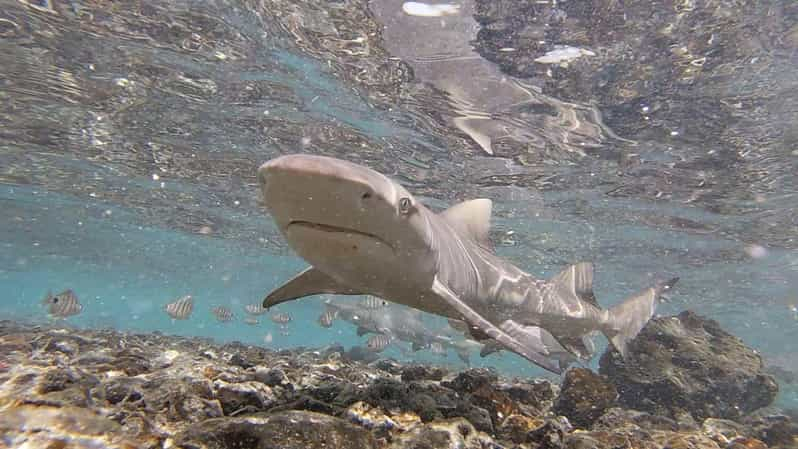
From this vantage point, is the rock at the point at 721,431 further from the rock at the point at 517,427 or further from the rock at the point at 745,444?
the rock at the point at 517,427

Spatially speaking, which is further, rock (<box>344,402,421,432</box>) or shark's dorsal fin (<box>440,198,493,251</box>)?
shark's dorsal fin (<box>440,198,493,251</box>)

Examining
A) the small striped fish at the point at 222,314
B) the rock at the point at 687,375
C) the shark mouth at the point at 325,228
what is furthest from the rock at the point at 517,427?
the small striped fish at the point at 222,314

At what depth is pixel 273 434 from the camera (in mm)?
2492

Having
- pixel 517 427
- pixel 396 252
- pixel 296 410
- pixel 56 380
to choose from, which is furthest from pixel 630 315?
pixel 56 380

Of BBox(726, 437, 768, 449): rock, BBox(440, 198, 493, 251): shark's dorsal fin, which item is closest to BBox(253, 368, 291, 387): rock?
BBox(440, 198, 493, 251): shark's dorsal fin

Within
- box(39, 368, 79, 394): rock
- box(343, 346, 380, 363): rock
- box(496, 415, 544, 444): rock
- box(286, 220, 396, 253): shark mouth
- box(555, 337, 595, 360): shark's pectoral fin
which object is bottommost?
box(343, 346, 380, 363): rock

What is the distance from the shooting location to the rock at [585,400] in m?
5.32

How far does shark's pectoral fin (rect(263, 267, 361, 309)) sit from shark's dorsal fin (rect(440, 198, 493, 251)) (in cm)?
181

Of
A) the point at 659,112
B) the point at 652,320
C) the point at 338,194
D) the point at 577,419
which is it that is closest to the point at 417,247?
the point at 338,194

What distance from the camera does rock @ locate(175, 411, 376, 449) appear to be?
246 centimetres

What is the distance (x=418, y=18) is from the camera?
870 cm

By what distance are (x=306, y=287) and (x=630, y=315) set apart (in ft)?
19.8

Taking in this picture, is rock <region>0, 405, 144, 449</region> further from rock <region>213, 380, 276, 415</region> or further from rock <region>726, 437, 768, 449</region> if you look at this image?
rock <region>726, 437, 768, 449</region>

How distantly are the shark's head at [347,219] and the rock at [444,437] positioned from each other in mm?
1269
